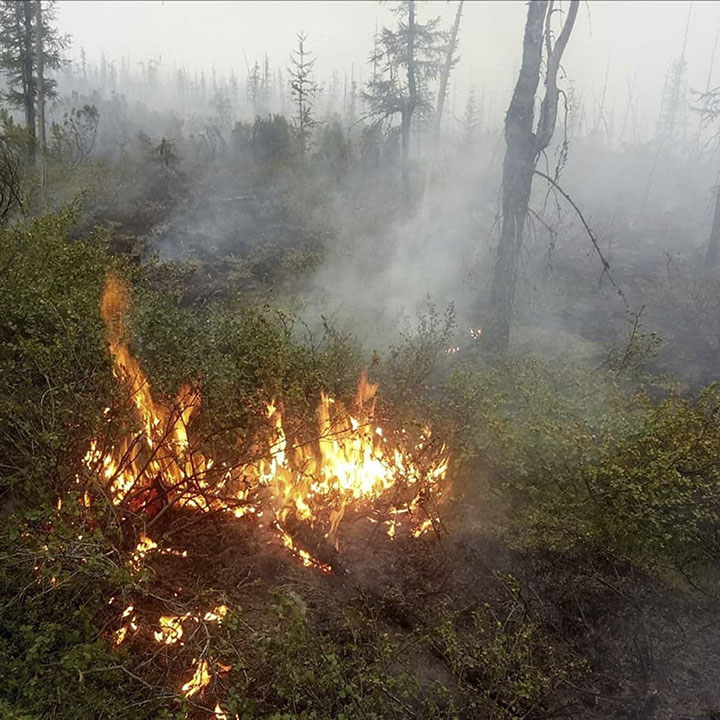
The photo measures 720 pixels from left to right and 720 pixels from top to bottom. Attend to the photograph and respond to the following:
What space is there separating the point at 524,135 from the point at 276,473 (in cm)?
809

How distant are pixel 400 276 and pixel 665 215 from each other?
1863 centimetres

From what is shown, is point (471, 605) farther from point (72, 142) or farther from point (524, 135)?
point (72, 142)

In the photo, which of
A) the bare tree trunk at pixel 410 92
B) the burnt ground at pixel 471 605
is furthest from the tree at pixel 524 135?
the bare tree trunk at pixel 410 92

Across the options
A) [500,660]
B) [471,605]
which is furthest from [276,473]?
[500,660]

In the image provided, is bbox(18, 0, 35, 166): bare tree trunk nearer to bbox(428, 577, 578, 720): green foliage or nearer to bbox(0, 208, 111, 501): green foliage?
bbox(0, 208, 111, 501): green foliage

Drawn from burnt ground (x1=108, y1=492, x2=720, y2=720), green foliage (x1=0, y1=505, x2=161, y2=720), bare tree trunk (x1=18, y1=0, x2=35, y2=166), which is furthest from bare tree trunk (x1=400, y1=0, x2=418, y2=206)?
green foliage (x1=0, y1=505, x2=161, y2=720)

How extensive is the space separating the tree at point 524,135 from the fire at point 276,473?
5.29 meters

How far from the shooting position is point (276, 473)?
18.4ft

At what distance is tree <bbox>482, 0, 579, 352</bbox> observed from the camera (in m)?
9.69

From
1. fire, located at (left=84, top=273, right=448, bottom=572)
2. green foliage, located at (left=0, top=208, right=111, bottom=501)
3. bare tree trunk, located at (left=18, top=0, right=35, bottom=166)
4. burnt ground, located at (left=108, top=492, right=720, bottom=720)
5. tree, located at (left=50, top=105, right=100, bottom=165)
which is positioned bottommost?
burnt ground, located at (left=108, top=492, right=720, bottom=720)

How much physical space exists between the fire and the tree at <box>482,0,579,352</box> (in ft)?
17.3

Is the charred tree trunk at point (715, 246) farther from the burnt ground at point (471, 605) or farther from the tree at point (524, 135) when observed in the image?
the burnt ground at point (471, 605)

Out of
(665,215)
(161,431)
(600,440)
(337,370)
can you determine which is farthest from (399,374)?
(665,215)

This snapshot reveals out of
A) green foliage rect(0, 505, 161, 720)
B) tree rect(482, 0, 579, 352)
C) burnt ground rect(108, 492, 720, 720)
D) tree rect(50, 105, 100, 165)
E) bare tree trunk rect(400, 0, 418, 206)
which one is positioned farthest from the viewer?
bare tree trunk rect(400, 0, 418, 206)
